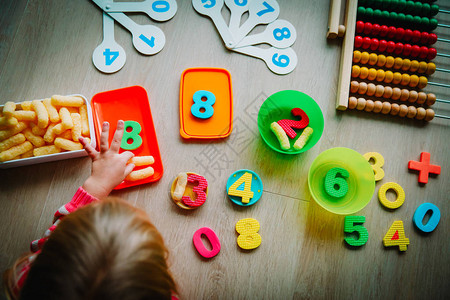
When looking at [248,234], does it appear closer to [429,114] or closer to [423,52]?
[429,114]

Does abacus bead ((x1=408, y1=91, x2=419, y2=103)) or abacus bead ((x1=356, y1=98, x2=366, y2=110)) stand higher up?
abacus bead ((x1=408, y1=91, x2=419, y2=103))

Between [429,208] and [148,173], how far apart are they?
0.80m

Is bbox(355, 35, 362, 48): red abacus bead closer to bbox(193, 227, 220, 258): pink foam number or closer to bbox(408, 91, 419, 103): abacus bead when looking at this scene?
bbox(408, 91, 419, 103): abacus bead

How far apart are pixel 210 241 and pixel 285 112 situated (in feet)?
1.36

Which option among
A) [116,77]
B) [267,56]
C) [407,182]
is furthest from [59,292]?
[407,182]

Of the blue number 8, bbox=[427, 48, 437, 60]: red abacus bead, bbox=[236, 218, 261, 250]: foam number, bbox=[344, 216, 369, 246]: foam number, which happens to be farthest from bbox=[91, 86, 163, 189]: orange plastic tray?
bbox=[427, 48, 437, 60]: red abacus bead

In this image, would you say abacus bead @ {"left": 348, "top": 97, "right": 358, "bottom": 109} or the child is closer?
the child

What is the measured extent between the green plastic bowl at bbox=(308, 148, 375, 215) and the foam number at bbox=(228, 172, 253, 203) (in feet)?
0.52

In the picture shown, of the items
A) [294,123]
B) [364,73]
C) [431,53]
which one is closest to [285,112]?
[294,123]

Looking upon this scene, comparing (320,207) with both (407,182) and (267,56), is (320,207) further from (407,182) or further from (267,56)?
(267,56)

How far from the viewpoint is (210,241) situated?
32.0 inches

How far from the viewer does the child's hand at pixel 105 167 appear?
0.73 meters

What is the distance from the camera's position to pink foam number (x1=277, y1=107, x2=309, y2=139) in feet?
2.72

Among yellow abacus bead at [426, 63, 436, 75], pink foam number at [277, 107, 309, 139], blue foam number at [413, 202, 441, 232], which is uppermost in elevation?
yellow abacus bead at [426, 63, 436, 75]
